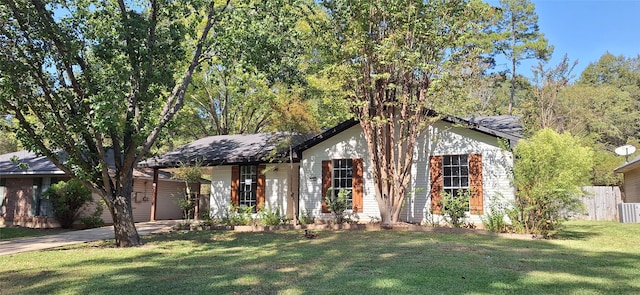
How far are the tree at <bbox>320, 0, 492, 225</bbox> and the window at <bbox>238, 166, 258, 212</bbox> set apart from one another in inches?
198

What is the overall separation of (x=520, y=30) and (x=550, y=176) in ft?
81.0

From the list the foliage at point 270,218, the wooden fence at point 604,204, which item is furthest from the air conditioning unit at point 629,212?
the foliage at point 270,218

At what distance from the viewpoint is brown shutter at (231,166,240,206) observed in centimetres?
1611

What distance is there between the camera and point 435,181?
44.1ft

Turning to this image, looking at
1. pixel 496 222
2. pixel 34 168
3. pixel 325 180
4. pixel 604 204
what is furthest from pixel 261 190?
pixel 604 204

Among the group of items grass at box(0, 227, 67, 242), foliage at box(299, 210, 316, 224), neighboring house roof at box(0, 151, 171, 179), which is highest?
neighboring house roof at box(0, 151, 171, 179)

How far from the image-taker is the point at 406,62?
11625 mm

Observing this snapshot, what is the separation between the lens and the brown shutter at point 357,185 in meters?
14.2

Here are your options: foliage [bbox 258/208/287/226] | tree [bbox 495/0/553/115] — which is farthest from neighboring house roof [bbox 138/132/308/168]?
tree [bbox 495/0/553/115]

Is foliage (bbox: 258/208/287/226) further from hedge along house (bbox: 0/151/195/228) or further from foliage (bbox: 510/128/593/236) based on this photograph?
foliage (bbox: 510/128/593/236)

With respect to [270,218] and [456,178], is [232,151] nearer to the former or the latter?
[270,218]

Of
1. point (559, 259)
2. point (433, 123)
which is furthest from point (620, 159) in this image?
point (559, 259)

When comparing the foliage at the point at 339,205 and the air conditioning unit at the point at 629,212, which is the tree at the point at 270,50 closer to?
the foliage at the point at 339,205

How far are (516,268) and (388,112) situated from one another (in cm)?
748
